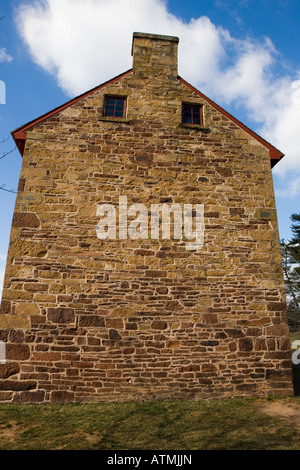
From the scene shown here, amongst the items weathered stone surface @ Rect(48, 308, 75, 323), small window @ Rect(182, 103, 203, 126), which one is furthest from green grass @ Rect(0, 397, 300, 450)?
small window @ Rect(182, 103, 203, 126)

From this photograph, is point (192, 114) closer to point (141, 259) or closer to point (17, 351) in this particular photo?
point (141, 259)

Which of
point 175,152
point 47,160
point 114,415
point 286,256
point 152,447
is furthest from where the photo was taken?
point 286,256

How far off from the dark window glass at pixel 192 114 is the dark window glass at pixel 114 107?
1.85 metres

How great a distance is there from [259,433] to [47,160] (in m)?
7.57

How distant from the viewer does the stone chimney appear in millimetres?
9039

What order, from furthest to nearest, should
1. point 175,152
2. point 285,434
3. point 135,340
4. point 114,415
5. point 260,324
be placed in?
1. point 175,152
2. point 260,324
3. point 135,340
4. point 114,415
5. point 285,434

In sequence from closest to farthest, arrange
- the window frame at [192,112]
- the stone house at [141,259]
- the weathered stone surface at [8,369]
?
the weathered stone surface at [8,369]
the stone house at [141,259]
the window frame at [192,112]

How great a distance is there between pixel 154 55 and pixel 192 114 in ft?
7.52

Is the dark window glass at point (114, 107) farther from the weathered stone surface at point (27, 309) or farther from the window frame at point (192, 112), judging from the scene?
the weathered stone surface at point (27, 309)

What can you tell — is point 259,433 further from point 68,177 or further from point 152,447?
point 68,177

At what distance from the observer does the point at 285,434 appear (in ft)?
16.3

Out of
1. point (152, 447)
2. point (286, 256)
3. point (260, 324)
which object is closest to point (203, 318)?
point (260, 324)

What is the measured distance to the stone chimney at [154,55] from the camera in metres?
9.04

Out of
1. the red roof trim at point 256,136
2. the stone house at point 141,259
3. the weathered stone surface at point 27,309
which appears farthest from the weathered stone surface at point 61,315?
the red roof trim at point 256,136
